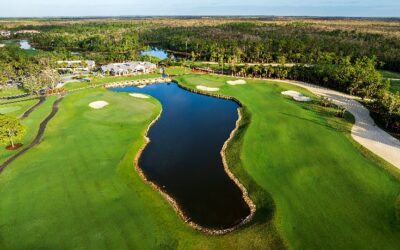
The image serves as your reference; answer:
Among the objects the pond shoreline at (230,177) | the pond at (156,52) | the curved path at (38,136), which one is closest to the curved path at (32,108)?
the curved path at (38,136)

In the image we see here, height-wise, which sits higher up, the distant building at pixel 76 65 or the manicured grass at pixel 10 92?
the distant building at pixel 76 65

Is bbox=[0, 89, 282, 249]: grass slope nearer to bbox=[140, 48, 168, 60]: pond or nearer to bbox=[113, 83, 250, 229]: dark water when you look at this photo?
bbox=[113, 83, 250, 229]: dark water

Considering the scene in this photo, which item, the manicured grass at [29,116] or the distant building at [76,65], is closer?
the manicured grass at [29,116]

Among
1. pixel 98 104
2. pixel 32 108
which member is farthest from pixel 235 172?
pixel 32 108

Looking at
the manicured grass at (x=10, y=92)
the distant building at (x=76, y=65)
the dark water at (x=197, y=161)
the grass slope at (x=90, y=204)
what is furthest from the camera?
the distant building at (x=76, y=65)

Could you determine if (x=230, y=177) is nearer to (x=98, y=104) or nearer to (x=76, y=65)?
(x=98, y=104)

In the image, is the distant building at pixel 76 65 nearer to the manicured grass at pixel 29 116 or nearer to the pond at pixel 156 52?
the manicured grass at pixel 29 116

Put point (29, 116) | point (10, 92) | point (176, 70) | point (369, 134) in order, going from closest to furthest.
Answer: point (369, 134), point (29, 116), point (10, 92), point (176, 70)
